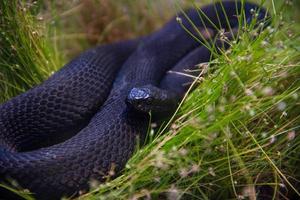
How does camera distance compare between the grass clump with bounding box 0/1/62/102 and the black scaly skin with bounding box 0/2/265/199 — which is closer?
the black scaly skin with bounding box 0/2/265/199

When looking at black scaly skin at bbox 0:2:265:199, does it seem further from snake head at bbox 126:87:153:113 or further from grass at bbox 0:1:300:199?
grass at bbox 0:1:300:199

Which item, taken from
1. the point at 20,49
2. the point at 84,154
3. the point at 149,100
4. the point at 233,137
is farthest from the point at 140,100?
the point at 20,49

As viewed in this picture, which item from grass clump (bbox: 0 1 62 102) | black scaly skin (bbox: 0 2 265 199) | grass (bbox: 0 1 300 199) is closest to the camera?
grass (bbox: 0 1 300 199)

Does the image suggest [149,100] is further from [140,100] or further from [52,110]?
[52,110]

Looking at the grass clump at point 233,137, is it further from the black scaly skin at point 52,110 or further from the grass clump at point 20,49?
the grass clump at point 20,49

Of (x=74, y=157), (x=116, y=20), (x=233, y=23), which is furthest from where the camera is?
(x=116, y=20)

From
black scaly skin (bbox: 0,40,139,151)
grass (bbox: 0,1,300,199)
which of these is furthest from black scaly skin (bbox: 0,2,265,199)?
grass (bbox: 0,1,300,199)

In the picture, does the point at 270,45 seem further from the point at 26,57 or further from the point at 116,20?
the point at 116,20

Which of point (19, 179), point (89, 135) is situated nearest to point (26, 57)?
point (89, 135)
